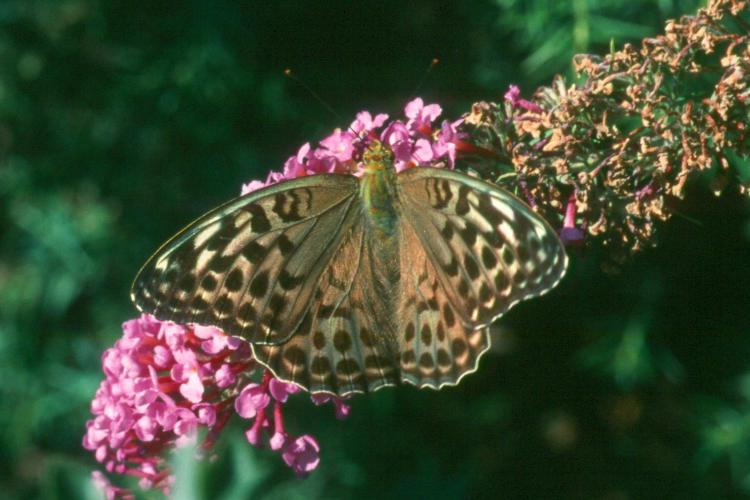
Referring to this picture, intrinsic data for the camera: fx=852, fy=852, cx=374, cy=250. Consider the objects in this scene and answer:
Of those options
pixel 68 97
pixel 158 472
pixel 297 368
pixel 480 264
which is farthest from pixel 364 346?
pixel 68 97

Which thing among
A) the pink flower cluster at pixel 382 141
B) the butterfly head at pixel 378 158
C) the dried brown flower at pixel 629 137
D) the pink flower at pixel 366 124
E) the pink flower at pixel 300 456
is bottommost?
the pink flower at pixel 300 456

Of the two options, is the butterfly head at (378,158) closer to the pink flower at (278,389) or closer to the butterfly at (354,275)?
the butterfly at (354,275)

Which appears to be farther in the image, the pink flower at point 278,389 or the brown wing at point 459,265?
the pink flower at point 278,389

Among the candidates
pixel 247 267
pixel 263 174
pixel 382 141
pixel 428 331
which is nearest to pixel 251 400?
pixel 247 267

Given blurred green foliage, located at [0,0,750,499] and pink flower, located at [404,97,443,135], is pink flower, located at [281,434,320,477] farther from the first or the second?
blurred green foliage, located at [0,0,750,499]

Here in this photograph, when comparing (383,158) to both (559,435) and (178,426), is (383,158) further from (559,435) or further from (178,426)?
(559,435)

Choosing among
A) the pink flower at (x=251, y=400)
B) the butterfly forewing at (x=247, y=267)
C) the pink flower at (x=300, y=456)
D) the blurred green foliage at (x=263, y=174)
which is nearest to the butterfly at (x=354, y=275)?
the butterfly forewing at (x=247, y=267)

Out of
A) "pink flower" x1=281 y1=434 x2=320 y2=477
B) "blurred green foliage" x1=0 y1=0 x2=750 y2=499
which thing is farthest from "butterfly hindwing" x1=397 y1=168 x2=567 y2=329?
"blurred green foliage" x1=0 y1=0 x2=750 y2=499
